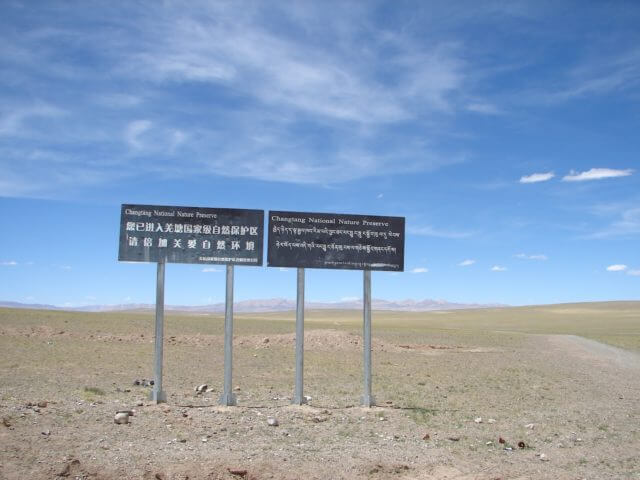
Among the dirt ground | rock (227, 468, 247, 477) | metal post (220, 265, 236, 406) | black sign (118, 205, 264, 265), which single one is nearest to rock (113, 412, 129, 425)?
the dirt ground

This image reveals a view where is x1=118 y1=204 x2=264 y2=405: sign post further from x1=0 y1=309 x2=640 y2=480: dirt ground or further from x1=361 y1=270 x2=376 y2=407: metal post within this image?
x1=361 y1=270 x2=376 y2=407: metal post

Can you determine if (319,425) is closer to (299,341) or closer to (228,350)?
(299,341)

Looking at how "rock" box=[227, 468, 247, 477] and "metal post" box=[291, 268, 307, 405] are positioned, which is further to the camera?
"metal post" box=[291, 268, 307, 405]

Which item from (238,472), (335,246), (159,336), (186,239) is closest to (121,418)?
(159,336)

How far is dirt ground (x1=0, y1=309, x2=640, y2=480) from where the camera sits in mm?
7559

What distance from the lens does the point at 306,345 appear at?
29891 mm

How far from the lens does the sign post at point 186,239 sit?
1209cm

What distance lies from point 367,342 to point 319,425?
2.66m

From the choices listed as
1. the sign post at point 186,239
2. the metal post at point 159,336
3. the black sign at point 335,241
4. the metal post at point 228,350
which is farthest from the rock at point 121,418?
the black sign at point 335,241

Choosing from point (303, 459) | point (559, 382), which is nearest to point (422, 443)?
point (303, 459)

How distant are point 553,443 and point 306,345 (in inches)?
834

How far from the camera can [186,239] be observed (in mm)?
12148

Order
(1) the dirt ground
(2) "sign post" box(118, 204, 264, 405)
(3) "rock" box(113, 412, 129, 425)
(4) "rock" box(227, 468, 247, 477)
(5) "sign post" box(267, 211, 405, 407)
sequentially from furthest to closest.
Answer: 1. (5) "sign post" box(267, 211, 405, 407)
2. (2) "sign post" box(118, 204, 264, 405)
3. (3) "rock" box(113, 412, 129, 425)
4. (1) the dirt ground
5. (4) "rock" box(227, 468, 247, 477)

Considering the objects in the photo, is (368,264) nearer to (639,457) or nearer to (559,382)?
(639,457)
